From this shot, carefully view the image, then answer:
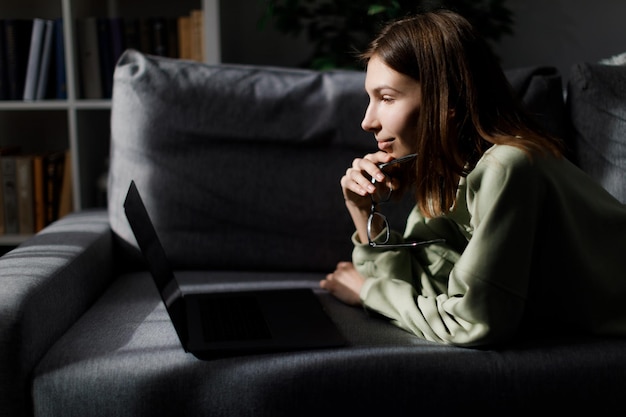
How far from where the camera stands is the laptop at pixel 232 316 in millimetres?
1135

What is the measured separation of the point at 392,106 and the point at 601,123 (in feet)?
1.90

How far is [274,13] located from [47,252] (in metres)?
0.97

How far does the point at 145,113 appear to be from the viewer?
1.63m

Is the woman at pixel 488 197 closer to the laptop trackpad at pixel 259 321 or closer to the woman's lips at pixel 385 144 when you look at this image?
the woman's lips at pixel 385 144

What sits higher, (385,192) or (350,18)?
(350,18)

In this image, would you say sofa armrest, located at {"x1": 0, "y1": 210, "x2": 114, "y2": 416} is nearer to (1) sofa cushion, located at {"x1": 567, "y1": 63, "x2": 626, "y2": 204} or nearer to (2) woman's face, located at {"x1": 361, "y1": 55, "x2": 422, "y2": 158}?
(2) woman's face, located at {"x1": 361, "y1": 55, "x2": 422, "y2": 158}

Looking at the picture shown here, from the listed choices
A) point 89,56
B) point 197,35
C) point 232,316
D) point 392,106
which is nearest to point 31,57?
point 89,56

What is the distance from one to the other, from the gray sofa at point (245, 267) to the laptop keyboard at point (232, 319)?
0.07m

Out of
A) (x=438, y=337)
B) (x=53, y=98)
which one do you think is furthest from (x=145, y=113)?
(x=438, y=337)

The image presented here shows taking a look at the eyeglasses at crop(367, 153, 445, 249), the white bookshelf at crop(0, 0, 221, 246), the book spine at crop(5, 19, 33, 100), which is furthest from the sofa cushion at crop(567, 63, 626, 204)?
the book spine at crop(5, 19, 33, 100)

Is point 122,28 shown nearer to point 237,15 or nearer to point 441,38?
point 237,15

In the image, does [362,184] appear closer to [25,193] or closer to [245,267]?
[245,267]

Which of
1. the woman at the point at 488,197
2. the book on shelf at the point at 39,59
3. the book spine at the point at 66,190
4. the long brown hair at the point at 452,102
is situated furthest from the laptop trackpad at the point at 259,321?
the book on shelf at the point at 39,59

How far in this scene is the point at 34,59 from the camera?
7.06 ft
